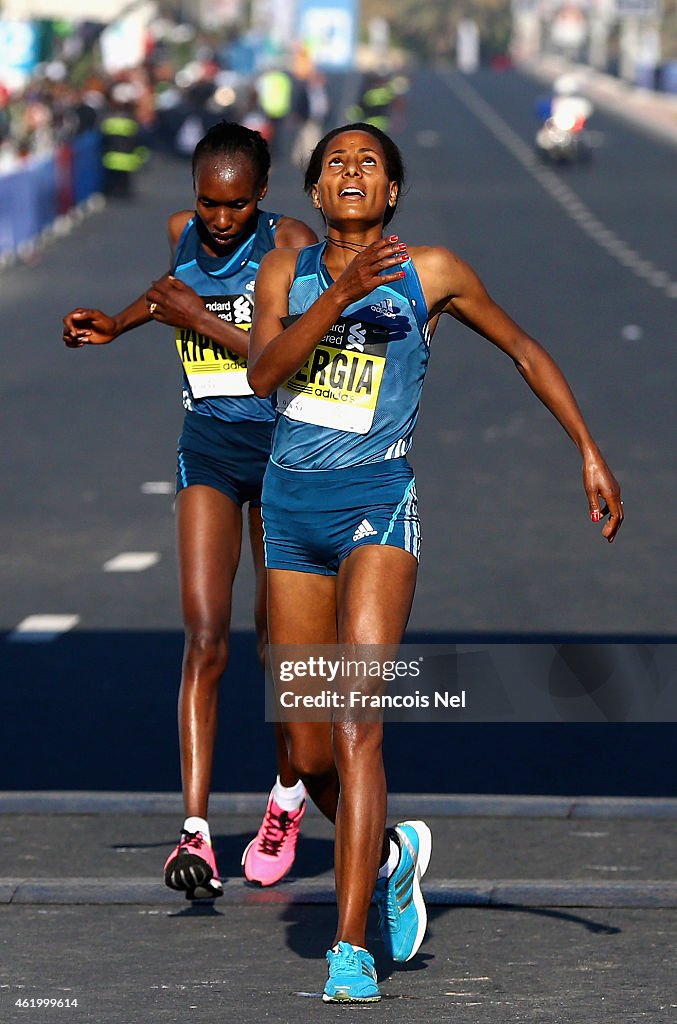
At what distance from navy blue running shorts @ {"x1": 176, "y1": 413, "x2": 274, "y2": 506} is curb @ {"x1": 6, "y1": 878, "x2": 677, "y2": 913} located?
1076mm

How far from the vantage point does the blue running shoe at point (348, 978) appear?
199 inches

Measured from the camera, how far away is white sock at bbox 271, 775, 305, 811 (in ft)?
20.4

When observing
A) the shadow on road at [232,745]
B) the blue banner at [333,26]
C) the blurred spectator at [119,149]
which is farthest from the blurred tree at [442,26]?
the shadow on road at [232,745]

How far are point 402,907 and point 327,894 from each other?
699 mm

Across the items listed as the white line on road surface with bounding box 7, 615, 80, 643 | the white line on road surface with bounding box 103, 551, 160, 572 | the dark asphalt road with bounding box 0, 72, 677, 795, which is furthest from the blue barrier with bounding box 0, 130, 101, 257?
the white line on road surface with bounding box 7, 615, 80, 643

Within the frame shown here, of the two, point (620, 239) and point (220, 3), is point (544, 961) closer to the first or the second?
point (620, 239)

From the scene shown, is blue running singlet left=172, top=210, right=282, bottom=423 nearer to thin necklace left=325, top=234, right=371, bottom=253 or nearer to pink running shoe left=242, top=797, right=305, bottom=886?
thin necklace left=325, top=234, right=371, bottom=253

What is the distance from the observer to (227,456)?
6.43 metres

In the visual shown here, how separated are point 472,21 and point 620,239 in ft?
477

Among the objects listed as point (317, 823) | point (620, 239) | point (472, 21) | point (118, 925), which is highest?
point (118, 925)

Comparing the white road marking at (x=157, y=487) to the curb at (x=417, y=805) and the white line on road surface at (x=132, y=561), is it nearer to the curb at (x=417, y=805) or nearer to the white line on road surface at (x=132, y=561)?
the white line on road surface at (x=132, y=561)

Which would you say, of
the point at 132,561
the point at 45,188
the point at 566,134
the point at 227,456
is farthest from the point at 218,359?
the point at 566,134

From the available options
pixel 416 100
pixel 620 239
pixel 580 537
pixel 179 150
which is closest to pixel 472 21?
pixel 416 100

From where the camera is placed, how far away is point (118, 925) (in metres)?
5.83
